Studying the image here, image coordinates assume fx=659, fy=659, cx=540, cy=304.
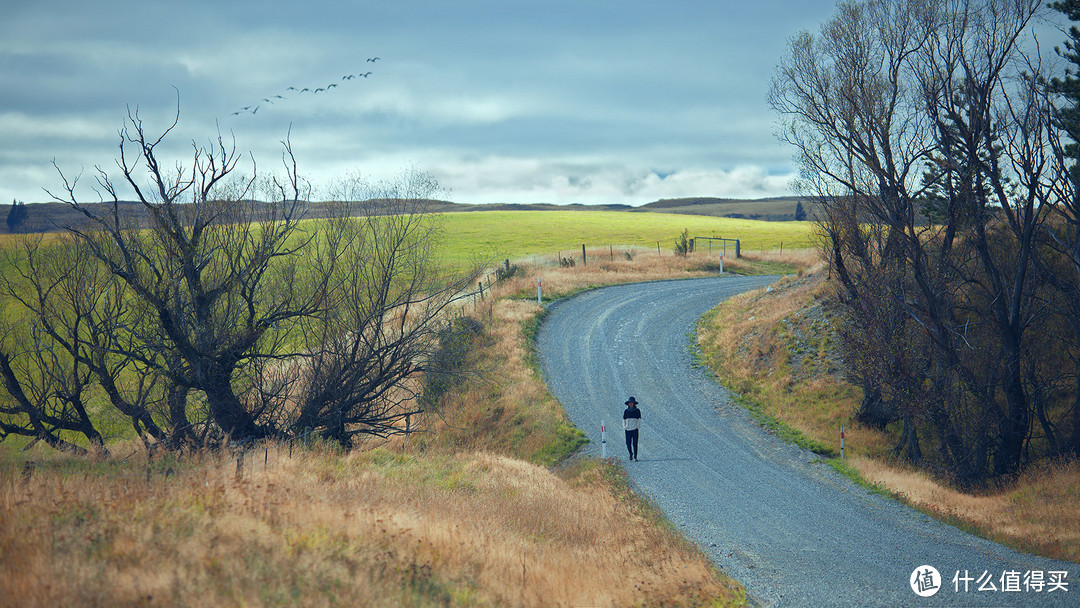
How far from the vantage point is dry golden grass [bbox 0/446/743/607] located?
6.01m

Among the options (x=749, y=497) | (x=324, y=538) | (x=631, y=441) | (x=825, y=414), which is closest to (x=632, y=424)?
(x=631, y=441)

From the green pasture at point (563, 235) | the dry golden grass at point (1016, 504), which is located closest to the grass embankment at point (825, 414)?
the dry golden grass at point (1016, 504)

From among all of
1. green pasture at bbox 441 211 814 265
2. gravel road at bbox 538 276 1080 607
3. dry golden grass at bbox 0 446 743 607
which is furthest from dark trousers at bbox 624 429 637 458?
green pasture at bbox 441 211 814 265

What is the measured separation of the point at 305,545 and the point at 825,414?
18654mm

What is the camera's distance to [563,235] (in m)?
73.4

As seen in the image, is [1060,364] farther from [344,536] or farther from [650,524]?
[344,536]

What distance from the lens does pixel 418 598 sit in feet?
22.0

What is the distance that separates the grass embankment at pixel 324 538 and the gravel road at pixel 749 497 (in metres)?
1.12

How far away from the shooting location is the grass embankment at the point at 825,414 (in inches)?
500

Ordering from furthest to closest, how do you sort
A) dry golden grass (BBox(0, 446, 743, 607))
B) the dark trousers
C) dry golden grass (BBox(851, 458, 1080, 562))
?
1. the dark trousers
2. dry golden grass (BBox(851, 458, 1080, 562))
3. dry golden grass (BBox(0, 446, 743, 607))

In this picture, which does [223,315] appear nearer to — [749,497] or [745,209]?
[749,497]

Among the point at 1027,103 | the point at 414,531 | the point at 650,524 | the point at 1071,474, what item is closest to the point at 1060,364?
the point at 1071,474

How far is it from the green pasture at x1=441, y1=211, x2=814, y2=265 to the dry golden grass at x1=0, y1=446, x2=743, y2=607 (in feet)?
122

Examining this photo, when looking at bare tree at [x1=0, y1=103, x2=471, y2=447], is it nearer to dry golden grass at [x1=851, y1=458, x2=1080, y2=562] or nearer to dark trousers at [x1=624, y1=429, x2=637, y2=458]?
dark trousers at [x1=624, y1=429, x2=637, y2=458]
